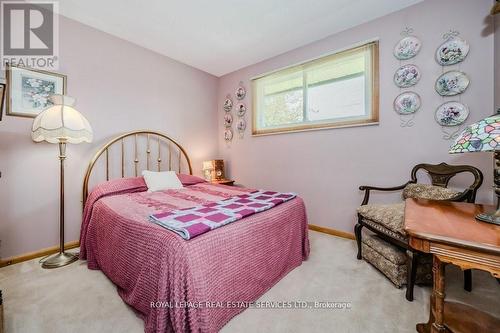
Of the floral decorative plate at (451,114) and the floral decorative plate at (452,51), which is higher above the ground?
the floral decorative plate at (452,51)

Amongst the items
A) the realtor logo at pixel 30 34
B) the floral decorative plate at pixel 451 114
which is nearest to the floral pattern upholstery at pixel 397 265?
the floral decorative plate at pixel 451 114

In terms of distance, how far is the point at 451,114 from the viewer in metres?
1.95

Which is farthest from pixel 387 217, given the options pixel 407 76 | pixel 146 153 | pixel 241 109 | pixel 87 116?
pixel 87 116

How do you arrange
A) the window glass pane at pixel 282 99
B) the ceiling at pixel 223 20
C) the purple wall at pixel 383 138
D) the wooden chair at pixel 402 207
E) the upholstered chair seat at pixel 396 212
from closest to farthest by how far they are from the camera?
the wooden chair at pixel 402 207 → the upholstered chair seat at pixel 396 212 → the purple wall at pixel 383 138 → the ceiling at pixel 223 20 → the window glass pane at pixel 282 99

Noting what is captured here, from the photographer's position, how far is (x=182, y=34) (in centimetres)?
259

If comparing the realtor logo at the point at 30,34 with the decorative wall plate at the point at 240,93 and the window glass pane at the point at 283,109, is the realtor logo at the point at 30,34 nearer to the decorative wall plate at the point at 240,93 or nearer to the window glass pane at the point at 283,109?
the decorative wall plate at the point at 240,93

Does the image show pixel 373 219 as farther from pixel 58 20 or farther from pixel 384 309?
pixel 58 20

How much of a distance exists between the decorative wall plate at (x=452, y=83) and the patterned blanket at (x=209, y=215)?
182 cm

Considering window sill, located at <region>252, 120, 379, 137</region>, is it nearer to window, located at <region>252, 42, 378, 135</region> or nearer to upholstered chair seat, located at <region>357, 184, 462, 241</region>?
window, located at <region>252, 42, 378, 135</region>

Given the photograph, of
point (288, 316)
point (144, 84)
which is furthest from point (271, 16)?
point (288, 316)

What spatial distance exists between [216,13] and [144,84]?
1367 mm

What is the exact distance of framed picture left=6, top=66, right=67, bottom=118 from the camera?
196cm

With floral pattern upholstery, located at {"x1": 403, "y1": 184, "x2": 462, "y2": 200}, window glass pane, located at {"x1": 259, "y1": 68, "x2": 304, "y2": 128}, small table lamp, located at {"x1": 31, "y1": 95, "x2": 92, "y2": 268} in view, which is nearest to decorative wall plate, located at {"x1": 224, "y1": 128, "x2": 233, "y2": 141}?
window glass pane, located at {"x1": 259, "y1": 68, "x2": 304, "y2": 128}

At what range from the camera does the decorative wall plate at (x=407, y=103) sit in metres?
2.12
